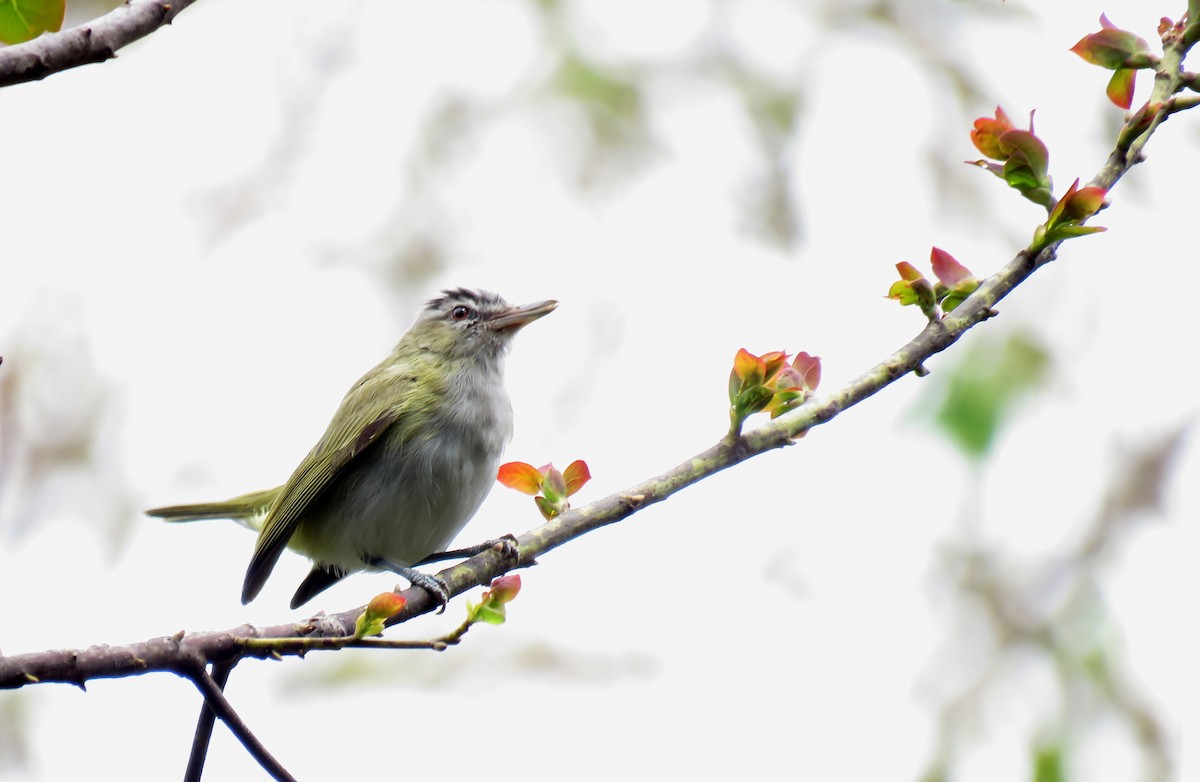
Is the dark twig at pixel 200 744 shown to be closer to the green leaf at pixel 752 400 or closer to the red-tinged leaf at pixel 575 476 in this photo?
the red-tinged leaf at pixel 575 476

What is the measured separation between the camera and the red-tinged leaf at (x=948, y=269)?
8.55ft

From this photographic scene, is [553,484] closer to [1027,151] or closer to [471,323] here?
[1027,151]

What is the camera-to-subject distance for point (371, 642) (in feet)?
6.72

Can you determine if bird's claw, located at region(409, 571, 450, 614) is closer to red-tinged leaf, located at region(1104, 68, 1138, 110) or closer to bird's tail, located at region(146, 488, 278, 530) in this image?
red-tinged leaf, located at region(1104, 68, 1138, 110)

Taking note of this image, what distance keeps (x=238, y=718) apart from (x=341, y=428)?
315 cm

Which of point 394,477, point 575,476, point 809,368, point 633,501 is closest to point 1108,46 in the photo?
point 809,368

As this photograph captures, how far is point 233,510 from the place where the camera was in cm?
568

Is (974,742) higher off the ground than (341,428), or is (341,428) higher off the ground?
(341,428)

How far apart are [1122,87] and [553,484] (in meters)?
1.53

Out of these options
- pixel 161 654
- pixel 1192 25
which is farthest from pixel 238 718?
pixel 1192 25

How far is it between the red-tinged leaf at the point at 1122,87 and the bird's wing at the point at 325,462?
3069 millimetres

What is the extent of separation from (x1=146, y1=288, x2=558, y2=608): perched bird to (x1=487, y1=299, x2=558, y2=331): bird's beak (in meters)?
0.25

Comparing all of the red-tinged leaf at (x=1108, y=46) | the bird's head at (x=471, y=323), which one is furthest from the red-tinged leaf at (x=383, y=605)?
the bird's head at (x=471, y=323)

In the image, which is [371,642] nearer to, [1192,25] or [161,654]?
[161,654]
